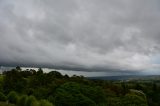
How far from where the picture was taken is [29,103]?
92.0m

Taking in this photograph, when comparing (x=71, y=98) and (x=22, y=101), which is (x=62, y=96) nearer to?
(x=71, y=98)

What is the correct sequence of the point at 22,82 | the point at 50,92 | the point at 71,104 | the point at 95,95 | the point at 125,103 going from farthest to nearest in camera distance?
the point at 22,82 → the point at 50,92 → the point at 95,95 → the point at 71,104 → the point at 125,103

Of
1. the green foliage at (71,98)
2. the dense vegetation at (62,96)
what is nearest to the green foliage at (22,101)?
the dense vegetation at (62,96)

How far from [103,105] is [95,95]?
55.0 feet

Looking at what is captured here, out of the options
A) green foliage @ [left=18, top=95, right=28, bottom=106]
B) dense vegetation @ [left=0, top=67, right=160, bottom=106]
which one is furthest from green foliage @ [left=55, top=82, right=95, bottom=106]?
green foliage @ [left=18, top=95, right=28, bottom=106]

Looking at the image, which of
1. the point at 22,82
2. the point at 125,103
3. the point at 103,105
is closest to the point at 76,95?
the point at 103,105

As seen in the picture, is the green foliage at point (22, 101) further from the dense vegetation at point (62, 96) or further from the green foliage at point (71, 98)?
the green foliage at point (71, 98)

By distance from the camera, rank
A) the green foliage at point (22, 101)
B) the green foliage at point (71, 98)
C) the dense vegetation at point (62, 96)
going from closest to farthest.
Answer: the green foliage at point (22, 101), the dense vegetation at point (62, 96), the green foliage at point (71, 98)

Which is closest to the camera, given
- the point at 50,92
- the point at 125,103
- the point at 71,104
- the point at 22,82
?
the point at 125,103

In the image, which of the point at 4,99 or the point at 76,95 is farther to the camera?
the point at 76,95

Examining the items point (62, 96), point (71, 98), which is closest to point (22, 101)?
point (62, 96)

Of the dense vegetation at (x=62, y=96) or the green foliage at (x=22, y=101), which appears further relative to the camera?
the dense vegetation at (x=62, y=96)

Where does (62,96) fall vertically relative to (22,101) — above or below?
above

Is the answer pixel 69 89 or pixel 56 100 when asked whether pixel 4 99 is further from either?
pixel 69 89
